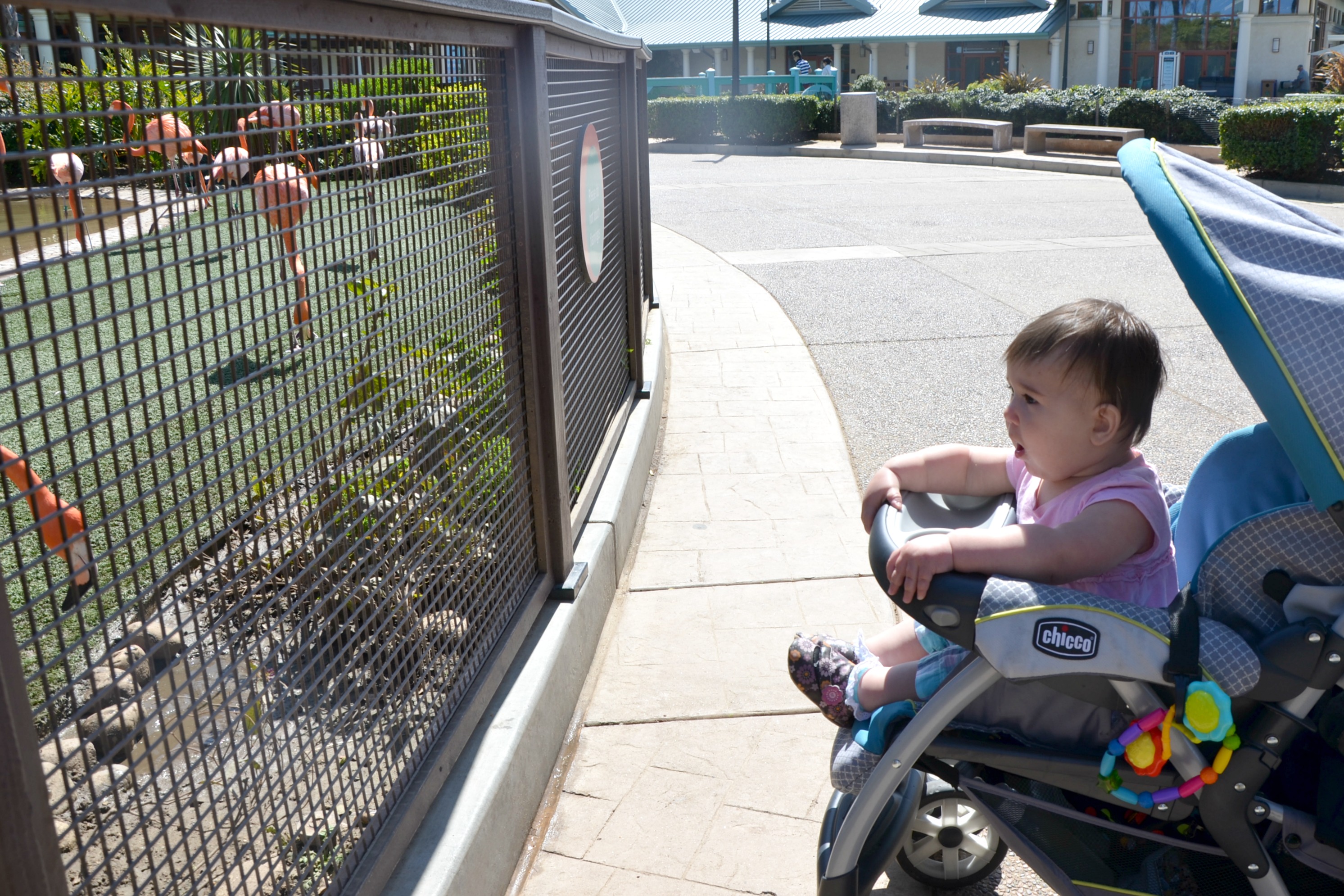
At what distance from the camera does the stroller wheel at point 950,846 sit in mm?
2580

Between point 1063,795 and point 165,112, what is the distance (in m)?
2.02

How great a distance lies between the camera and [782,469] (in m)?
5.34

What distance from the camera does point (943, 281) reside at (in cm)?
990

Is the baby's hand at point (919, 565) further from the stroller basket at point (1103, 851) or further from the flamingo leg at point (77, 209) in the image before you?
the flamingo leg at point (77, 209)

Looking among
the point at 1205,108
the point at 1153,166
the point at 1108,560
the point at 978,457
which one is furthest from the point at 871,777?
the point at 1205,108

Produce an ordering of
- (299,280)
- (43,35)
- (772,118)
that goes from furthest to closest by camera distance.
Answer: (772,118), (299,280), (43,35)

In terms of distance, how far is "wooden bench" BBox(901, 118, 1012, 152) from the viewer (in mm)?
23969

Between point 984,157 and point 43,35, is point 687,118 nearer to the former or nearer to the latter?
point 984,157

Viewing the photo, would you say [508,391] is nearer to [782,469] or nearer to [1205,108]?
[782,469]

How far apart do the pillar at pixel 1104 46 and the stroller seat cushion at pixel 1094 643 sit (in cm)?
4356

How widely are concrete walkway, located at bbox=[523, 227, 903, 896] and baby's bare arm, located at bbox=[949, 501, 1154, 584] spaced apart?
3.10 feet

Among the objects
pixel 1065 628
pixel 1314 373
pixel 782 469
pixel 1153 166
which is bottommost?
pixel 782 469

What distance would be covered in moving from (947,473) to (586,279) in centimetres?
219

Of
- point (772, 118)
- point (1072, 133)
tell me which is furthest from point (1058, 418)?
point (772, 118)
